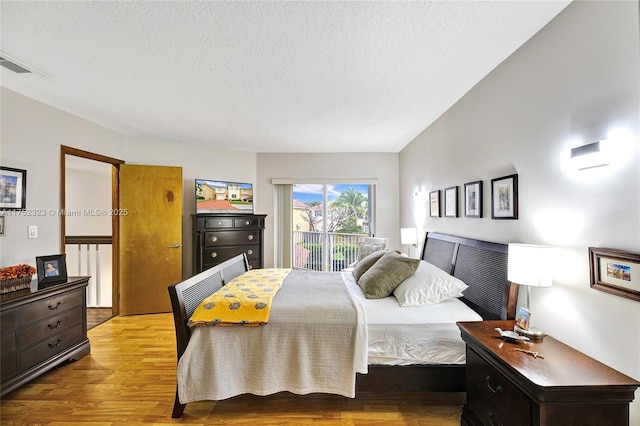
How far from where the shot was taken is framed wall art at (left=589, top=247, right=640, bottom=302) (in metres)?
1.22

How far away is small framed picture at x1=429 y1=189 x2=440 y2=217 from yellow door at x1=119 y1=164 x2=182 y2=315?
3488 mm

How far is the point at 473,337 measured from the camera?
164 centimetres

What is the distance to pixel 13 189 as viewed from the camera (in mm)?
2617

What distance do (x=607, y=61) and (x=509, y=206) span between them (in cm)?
99

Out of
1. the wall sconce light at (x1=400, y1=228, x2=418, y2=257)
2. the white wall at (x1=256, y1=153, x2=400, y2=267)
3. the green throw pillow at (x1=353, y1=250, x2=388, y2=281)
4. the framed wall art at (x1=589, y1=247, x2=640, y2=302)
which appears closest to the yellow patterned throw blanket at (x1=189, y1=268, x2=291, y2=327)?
the green throw pillow at (x1=353, y1=250, x2=388, y2=281)

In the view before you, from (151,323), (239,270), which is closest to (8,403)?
(151,323)

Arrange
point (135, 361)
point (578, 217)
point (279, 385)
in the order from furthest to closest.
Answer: point (135, 361) < point (279, 385) < point (578, 217)

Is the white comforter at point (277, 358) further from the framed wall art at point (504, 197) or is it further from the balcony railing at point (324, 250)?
the balcony railing at point (324, 250)

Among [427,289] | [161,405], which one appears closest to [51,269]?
[161,405]

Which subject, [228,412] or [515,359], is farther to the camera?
[228,412]

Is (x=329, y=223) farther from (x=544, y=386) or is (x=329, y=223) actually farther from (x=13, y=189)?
(x=544, y=386)

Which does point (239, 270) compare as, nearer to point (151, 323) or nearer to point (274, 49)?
point (151, 323)

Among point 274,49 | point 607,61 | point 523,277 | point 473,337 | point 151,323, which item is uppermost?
point 274,49

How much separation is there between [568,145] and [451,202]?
1455 millimetres
